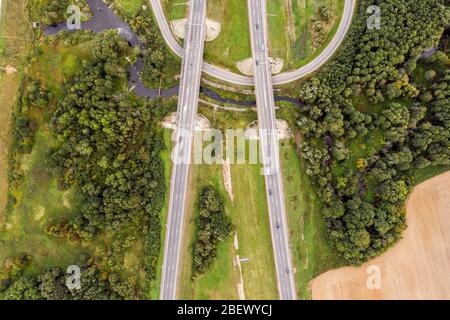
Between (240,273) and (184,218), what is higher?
(184,218)

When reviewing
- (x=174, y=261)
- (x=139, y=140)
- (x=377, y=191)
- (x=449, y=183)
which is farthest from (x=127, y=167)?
(x=449, y=183)

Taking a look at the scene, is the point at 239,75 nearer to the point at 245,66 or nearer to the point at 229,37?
the point at 245,66

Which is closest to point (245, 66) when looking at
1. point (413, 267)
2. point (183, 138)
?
point (183, 138)

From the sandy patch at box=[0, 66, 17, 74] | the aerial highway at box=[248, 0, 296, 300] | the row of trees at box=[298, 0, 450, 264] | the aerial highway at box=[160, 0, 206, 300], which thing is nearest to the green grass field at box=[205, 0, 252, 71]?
the aerial highway at box=[248, 0, 296, 300]

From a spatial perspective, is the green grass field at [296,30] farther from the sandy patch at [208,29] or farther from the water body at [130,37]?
the sandy patch at [208,29]

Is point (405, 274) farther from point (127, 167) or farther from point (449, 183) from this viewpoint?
point (127, 167)

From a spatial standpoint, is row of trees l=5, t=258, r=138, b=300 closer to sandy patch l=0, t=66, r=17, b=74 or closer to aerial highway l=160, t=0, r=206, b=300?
aerial highway l=160, t=0, r=206, b=300
